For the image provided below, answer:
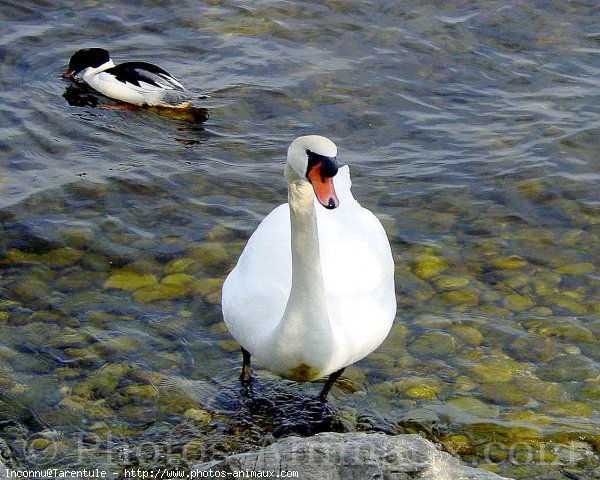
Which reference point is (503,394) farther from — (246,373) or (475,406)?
(246,373)

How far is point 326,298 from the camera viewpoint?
5.69 meters

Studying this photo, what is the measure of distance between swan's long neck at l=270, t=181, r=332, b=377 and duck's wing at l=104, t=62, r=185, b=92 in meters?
5.25

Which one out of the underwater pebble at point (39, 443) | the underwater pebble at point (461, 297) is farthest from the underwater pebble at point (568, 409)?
the underwater pebble at point (39, 443)

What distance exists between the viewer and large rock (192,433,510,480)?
439 cm

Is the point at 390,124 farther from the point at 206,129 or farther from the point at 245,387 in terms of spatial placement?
the point at 245,387

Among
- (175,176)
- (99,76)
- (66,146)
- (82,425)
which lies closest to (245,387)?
(82,425)

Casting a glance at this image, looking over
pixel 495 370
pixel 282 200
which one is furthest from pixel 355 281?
pixel 282 200

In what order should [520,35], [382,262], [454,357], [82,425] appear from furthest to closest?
[520,35] → [454,357] → [382,262] → [82,425]

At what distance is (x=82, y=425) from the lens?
5855 mm

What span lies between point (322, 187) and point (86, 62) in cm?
657

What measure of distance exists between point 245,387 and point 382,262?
111 cm

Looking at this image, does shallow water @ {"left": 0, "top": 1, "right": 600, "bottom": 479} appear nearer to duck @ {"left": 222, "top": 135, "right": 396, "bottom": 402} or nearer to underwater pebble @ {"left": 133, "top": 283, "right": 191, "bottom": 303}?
underwater pebble @ {"left": 133, "top": 283, "right": 191, "bottom": 303}

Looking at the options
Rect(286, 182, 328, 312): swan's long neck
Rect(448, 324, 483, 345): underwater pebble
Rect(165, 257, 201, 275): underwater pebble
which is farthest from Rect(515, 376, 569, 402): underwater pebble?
Rect(165, 257, 201, 275): underwater pebble

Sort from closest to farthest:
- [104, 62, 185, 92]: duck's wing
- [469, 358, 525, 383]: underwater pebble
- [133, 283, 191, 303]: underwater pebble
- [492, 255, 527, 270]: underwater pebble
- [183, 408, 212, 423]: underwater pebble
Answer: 1. [183, 408, 212, 423]: underwater pebble
2. [469, 358, 525, 383]: underwater pebble
3. [133, 283, 191, 303]: underwater pebble
4. [492, 255, 527, 270]: underwater pebble
5. [104, 62, 185, 92]: duck's wing
